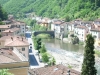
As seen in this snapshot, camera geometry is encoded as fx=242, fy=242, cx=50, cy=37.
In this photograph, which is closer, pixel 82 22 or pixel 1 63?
pixel 1 63

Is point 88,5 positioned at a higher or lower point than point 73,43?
higher

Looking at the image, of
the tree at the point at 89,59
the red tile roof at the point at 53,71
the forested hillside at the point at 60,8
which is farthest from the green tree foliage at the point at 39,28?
the tree at the point at 89,59

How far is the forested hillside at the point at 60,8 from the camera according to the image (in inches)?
3679

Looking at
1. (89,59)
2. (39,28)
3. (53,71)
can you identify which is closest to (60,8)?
(39,28)

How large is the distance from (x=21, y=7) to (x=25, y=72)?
125 meters

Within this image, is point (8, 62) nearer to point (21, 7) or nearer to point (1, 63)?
point (1, 63)

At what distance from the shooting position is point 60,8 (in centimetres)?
11662

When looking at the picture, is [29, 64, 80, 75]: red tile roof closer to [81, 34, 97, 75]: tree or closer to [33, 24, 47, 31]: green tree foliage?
[81, 34, 97, 75]: tree

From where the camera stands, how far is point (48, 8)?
12362 centimetres

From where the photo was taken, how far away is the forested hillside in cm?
9344

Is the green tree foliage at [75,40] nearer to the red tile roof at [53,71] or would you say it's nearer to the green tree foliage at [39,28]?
the green tree foliage at [39,28]

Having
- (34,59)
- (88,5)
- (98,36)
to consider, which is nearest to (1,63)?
(34,59)

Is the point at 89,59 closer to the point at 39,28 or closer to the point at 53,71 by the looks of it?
the point at 53,71

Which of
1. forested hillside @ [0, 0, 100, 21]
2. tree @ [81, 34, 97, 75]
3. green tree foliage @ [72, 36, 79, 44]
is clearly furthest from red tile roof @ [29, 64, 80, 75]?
forested hillside @ [0, 0, 100, 21]
